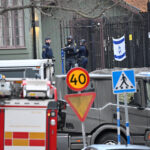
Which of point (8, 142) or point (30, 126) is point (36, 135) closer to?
point (30, 126)

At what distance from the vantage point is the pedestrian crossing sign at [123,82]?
1362 cm

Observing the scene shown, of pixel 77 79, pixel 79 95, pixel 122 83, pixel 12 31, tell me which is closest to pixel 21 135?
pixel 79 95

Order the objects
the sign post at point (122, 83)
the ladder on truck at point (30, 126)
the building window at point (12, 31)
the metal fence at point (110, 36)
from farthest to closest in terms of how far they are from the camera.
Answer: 1. the building window at point (12, 31)
2. the metal fence at point (110, 36)
3. the sign post at point (122, 83)
4. the ladder on truck at point (30, 126)

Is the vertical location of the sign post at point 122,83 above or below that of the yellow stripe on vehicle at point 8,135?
above

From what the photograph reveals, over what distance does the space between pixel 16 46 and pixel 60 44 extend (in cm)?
210

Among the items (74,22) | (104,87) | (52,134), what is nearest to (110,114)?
(104,87)

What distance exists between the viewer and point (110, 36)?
2605cm

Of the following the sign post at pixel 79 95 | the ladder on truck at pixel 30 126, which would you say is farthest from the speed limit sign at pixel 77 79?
the ladder on truck at pixel 30 126

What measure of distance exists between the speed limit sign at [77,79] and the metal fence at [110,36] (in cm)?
1239

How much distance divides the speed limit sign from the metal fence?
1239 centimetres

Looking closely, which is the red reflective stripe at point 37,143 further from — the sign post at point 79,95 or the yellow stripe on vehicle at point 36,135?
the sign post at point 79,95

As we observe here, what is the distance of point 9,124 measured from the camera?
12875 mm

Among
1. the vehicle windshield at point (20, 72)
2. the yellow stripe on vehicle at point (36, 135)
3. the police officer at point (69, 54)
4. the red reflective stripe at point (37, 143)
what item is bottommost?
the red reflective stripe at point (37, 143)

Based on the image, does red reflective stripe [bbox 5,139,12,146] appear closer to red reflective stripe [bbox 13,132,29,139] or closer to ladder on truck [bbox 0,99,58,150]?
ladder on truck [bbox 0,99,58,150]
